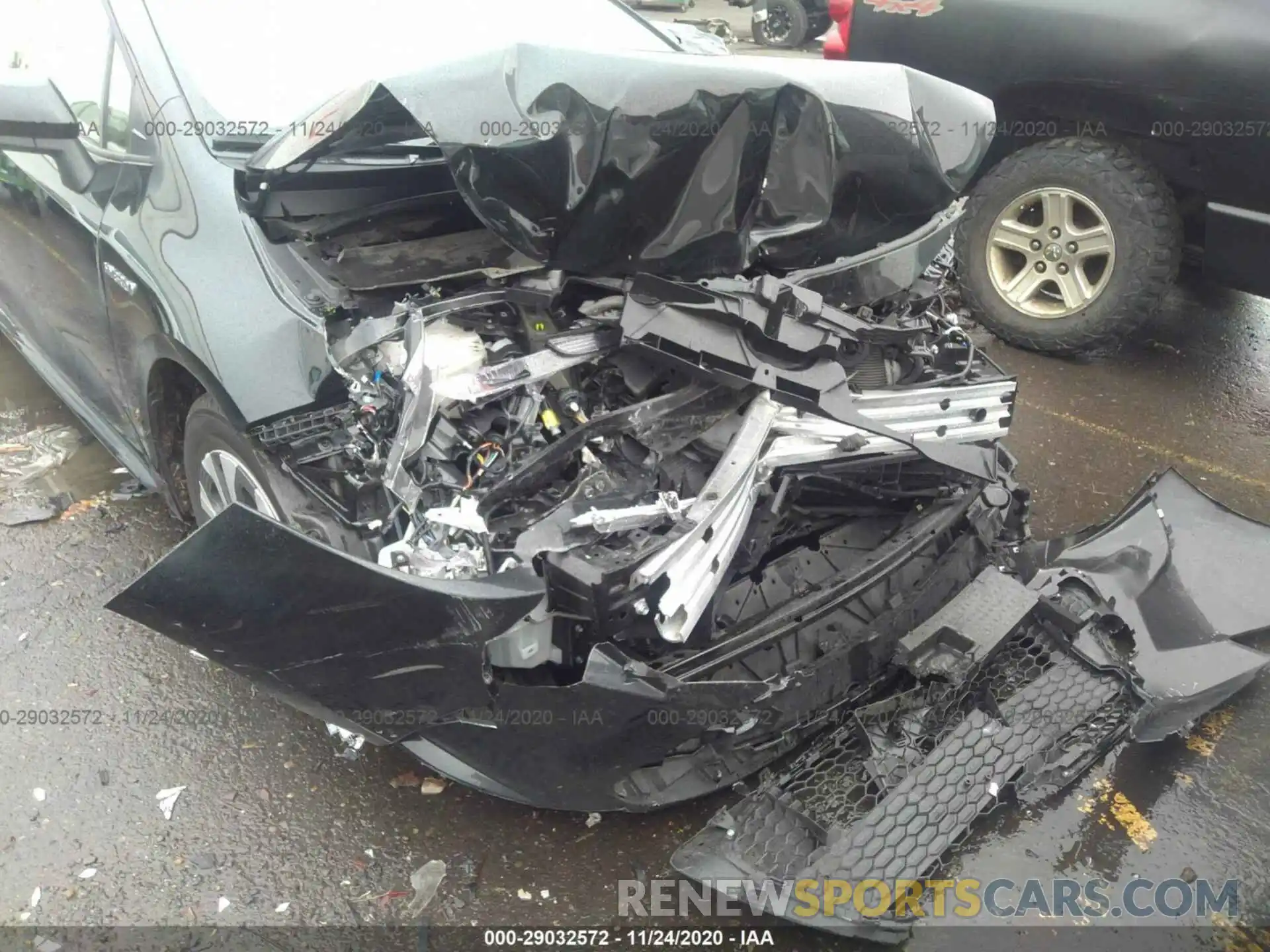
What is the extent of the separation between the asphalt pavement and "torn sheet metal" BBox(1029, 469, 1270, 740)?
0.22m

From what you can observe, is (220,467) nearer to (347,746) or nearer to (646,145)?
(347,746)

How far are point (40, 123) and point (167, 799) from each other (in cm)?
201

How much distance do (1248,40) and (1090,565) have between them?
2.42 meters

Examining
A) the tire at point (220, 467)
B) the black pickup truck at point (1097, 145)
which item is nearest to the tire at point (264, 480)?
the tire at point (220, 467)

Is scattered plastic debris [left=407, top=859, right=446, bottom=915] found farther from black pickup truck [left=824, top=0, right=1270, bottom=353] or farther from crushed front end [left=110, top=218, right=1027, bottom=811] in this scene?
black pickup truck [left=824, top=0, right=1270, bottom=353]

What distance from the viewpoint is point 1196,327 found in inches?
203

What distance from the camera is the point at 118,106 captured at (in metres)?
2.66

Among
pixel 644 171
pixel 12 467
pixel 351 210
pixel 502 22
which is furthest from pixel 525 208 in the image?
pixel 12 467

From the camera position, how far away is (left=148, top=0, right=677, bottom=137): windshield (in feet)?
8.32

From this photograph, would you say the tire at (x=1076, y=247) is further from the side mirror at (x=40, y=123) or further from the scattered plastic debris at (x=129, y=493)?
the scattered plastic debris at (x=129, y=493)

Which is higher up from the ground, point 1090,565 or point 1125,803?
point 1090,565

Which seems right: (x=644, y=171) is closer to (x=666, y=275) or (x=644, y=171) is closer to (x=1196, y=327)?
(x=666, y=275)

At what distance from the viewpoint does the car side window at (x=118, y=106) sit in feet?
8.61

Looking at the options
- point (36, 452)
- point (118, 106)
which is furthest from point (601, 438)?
point (36, 452)
